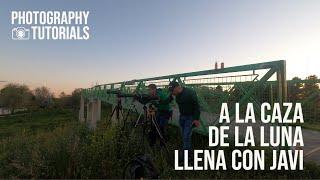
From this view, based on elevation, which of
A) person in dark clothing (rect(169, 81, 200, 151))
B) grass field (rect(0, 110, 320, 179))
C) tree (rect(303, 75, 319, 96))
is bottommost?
grass field (rect(0, 110, 320, 179))

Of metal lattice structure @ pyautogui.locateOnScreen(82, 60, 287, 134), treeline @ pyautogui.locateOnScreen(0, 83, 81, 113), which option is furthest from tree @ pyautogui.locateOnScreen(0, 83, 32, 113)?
metal lattice structure @ pyautogui.locateOnScreen(82, 60, 287, 134)

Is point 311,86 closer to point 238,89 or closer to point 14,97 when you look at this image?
point 238,89

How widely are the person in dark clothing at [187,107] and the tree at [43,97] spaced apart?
341 feet

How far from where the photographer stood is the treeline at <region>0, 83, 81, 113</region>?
100750 mm

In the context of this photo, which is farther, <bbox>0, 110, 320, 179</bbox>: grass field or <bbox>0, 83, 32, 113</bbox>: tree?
<bbox>0, 83, 32, 113</bbox>: tree

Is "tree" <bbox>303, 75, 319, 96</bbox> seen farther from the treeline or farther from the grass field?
the treeline

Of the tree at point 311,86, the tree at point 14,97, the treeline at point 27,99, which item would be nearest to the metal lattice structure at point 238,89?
the tree at point 311,86

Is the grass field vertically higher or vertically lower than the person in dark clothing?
lower

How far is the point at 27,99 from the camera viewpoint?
110000 millimetres

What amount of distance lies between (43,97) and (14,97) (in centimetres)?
1007

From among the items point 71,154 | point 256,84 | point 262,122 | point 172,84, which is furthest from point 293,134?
point 71,154

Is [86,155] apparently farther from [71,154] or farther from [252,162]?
[252,162]

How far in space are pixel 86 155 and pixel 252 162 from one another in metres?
3.07

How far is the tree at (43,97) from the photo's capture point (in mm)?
107387
